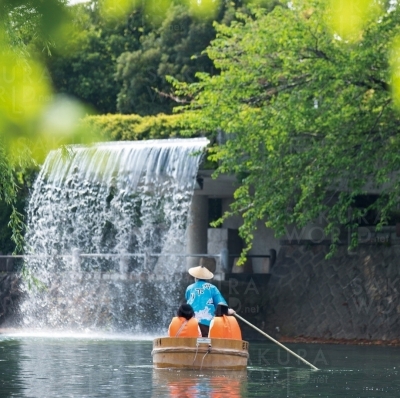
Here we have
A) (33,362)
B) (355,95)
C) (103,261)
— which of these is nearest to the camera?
(33,362)

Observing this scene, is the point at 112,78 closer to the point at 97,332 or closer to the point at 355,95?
the point at 97,332

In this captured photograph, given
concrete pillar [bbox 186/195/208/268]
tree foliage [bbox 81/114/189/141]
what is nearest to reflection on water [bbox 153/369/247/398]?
concrete pillar [bbox 186/195/208/268]

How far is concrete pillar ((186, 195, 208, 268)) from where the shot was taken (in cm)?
3347

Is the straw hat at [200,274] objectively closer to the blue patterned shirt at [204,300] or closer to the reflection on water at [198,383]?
the blue patterned shirt at [204,300]

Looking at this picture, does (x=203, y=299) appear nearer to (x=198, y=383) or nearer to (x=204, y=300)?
(x=204, y=300)

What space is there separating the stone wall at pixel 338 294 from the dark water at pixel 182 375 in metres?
3.01

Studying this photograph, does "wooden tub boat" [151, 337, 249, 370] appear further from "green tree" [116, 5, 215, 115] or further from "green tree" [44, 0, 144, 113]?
"green tree" [44, 0, 144, 113]

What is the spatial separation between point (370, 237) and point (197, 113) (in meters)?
5.97

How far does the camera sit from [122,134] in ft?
118

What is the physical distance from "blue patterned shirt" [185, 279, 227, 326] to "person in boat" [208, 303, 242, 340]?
12 centimetres

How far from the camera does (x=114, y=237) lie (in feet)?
113

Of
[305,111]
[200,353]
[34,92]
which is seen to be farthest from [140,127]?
[34,92]

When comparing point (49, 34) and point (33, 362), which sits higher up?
point (49, 34)

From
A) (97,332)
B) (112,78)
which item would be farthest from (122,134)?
(112,78)
